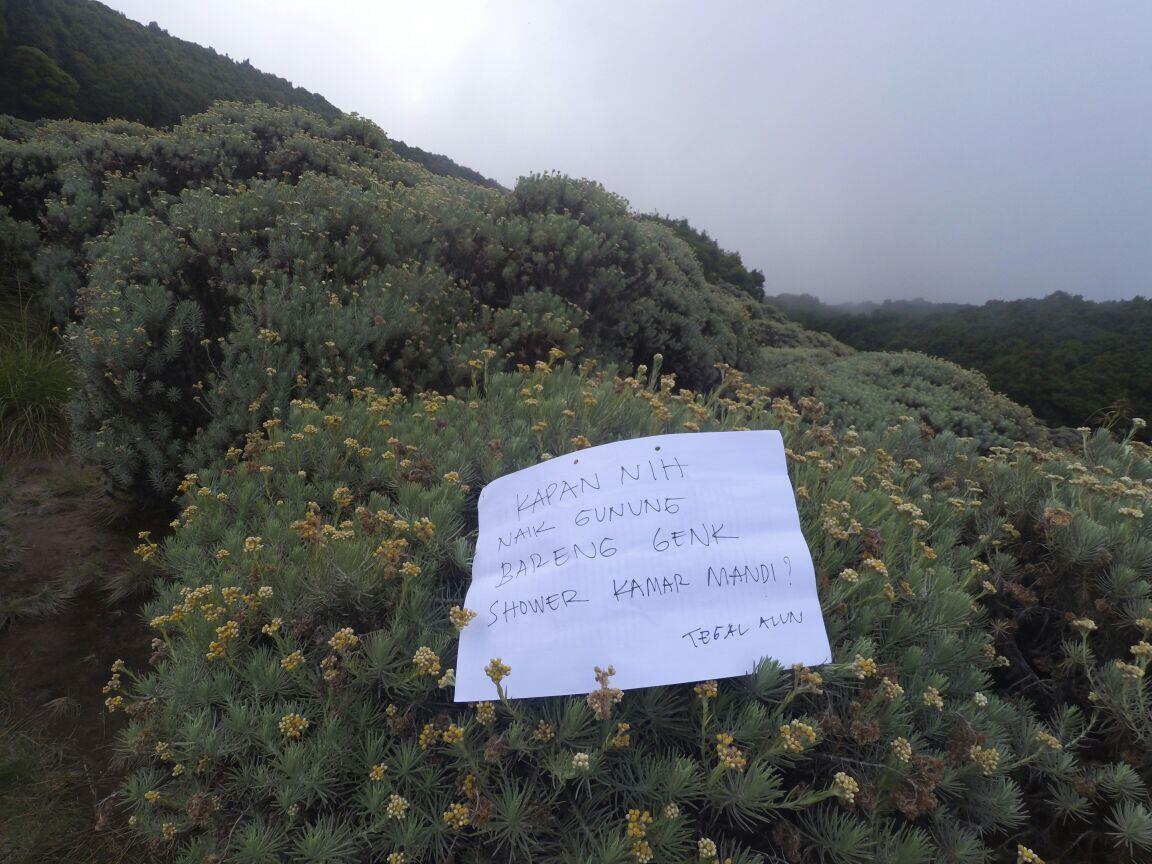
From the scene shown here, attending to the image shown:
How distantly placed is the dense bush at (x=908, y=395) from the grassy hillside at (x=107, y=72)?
15977 mm

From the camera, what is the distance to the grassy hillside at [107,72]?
17.2 metres

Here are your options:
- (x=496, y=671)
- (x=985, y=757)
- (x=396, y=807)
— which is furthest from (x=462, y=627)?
(x=985, y=757)

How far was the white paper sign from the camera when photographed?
1384mm

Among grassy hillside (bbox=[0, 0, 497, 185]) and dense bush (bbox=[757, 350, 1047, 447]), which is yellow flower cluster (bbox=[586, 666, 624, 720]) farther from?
grassy hillside (bbox=[0, 0, 497, 185])

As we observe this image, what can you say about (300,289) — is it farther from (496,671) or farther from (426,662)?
(496,671)

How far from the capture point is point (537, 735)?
121cm

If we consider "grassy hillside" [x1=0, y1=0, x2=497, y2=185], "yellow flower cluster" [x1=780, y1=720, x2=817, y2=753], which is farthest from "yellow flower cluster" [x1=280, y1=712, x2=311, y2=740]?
"grassy hillside" [x1=0, y1=0, x2=497, y2=185]

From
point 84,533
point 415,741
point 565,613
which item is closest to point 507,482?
point 565,613

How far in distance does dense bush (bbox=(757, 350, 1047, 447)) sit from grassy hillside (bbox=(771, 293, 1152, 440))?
3.94ft

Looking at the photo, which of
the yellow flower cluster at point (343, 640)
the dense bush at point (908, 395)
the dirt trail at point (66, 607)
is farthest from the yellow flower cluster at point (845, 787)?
the dense bush at point (908, 395)

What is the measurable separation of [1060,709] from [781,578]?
891 mm

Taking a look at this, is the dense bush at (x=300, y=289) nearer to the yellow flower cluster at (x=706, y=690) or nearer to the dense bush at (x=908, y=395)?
the dense bush at (x=908, y=395)

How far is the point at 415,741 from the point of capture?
1298 mm

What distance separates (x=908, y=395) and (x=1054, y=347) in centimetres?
497
